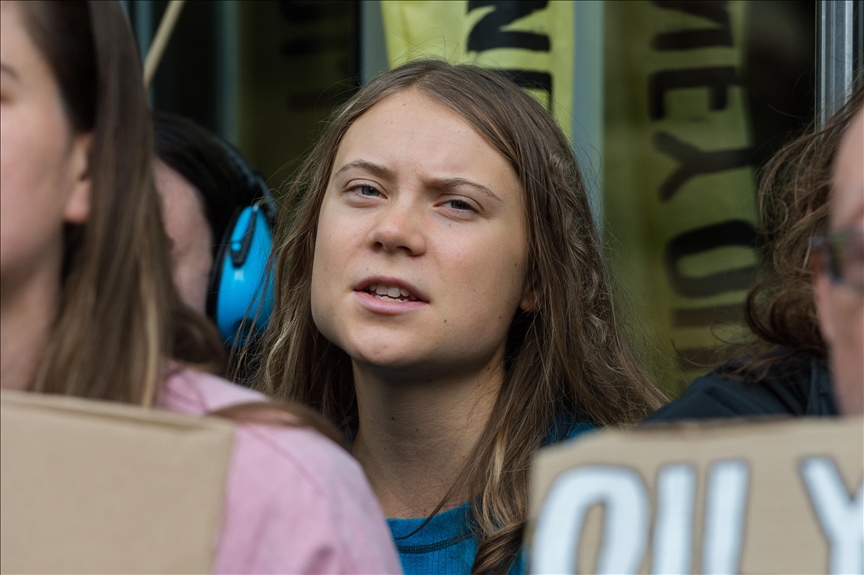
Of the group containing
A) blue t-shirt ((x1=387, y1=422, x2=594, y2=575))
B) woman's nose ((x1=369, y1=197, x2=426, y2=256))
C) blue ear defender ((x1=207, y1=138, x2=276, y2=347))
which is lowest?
blue t-shirt ((x1=387, y1=422, x2=594, y2=575))

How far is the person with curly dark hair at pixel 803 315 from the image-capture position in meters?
1.19

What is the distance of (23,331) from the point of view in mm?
1229

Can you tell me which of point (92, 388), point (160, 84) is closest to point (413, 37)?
point (160, 84)

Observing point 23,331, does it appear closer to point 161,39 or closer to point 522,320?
point 522,320

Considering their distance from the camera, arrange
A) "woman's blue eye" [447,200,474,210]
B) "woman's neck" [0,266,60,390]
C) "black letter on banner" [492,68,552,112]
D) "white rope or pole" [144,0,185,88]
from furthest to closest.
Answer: "black letter on banner" [492,68,552,112]
"white rope or pole" [144,0,185,88]
"woman's blue eye" [447,200,474,210]
"woman's neck" [0,266,60,390]

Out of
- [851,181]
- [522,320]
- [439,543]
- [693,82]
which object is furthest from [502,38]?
[851,181]

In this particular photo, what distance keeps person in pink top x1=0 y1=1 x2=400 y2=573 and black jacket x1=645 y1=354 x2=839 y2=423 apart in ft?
1.47

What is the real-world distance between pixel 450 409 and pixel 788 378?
2.45 ft

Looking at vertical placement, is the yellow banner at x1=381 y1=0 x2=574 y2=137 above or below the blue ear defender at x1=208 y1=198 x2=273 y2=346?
above

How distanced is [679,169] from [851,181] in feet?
7.44

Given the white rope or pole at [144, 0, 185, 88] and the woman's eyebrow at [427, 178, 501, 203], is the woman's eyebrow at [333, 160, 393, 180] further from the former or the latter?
the white rope or pole at [144, 0, 185, 88]

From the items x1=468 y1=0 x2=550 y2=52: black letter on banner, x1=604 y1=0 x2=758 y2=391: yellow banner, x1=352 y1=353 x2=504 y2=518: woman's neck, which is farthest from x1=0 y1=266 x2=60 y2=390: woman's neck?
x1=604 y1=0 x2=758 y2=391: yellow banner

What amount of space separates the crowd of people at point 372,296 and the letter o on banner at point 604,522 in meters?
0.20

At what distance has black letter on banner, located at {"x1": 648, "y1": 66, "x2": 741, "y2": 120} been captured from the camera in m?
3.35
